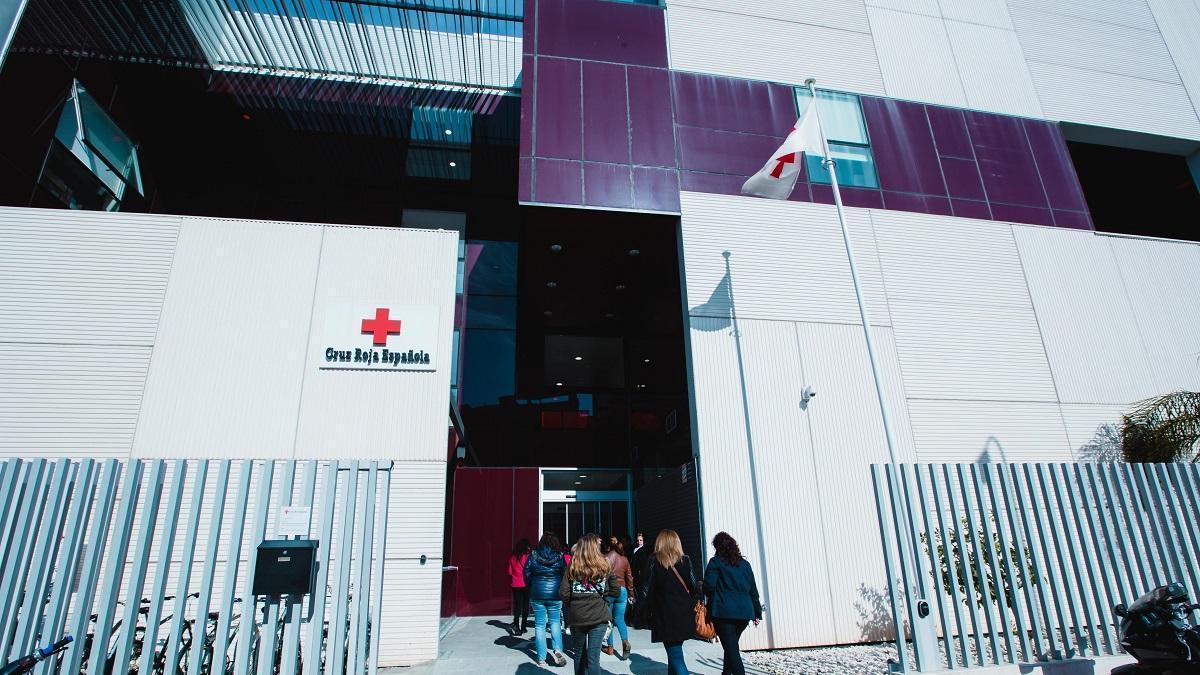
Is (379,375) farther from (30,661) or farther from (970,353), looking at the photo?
(970,353)

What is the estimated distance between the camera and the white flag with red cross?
31.9ft

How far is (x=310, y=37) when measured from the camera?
505 inches

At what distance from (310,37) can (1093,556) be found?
1561 cm

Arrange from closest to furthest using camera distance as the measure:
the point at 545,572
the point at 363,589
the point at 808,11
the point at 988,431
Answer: the point at 363,589
the point at 545,572
the point at 988,431
the point at 808,11

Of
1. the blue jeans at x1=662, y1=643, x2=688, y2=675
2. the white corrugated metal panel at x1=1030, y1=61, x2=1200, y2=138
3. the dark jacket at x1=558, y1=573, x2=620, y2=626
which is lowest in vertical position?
the blue jeans at x1=662, y1=643, x2=688, y2=675

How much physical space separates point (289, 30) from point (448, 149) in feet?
14.7

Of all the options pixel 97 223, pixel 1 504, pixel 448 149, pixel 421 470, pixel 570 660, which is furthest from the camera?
pixel 448 149

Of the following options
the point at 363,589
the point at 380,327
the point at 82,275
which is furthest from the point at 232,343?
the point at 363,589

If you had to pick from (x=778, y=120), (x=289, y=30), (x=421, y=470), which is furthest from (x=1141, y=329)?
A: (x=289, y=30)

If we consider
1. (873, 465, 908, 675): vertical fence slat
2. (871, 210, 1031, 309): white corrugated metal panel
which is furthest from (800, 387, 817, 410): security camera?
(873, 465, 908, 675): vertical fence slat

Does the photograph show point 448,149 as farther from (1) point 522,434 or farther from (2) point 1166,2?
(2) point 1166,2

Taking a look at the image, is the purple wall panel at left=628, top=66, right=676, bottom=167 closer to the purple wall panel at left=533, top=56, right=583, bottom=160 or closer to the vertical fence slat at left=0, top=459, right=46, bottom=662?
the purple wall panel at left=533, top=56, right=583, bottom=160

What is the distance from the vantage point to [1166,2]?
1695 cm

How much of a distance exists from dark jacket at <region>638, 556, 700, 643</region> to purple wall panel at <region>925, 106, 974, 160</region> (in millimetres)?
12045
